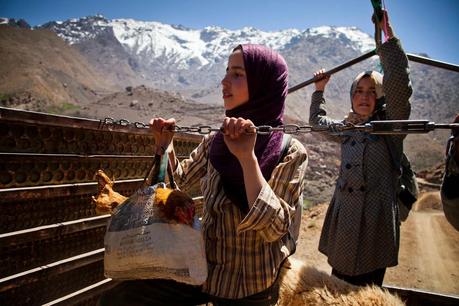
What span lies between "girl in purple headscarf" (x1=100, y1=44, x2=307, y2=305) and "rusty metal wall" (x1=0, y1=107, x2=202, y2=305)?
0.88 metres

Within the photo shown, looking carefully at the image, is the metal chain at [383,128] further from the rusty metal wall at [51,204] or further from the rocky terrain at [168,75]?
the rocky terrain at [168,75]

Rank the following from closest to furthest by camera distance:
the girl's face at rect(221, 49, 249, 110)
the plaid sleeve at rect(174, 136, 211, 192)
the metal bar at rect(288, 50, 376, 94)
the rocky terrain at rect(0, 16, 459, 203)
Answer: the girl's face at rect(221, 49, 249, 110) < the plaid sleeve at rect(174, 136, 211, 192) < the metal bar at rect(288, 50, 376, 94) < the rocky terrain at rect(0, 16, 459, 203)

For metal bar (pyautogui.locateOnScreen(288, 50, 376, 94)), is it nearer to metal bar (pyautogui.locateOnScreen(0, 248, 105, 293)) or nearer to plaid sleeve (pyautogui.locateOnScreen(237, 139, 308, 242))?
plaid sleeve (pyautogui.locateOnScreen(237, 139, 308, 242))

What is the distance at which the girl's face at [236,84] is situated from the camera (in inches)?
68.3

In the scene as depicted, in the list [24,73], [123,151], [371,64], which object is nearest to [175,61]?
[371,64]

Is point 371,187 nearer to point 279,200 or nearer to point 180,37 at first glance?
point 279,200

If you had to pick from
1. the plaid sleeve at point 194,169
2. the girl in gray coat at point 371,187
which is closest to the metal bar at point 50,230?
the plaid sleeve at point 194,169

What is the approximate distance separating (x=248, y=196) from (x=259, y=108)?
20.5 inches

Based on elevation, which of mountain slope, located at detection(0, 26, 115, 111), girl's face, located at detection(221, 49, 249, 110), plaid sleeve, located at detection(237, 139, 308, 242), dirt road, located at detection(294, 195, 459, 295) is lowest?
dirt road, located at detection(294, 195, 459, 295)

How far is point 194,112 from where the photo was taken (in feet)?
116

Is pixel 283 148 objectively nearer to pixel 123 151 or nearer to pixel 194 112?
pixel 123 151

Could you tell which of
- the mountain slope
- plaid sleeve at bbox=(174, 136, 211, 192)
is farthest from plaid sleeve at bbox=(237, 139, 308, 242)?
the mountain slope

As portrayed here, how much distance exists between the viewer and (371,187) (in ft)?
8.39

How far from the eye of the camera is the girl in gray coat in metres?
2.39
